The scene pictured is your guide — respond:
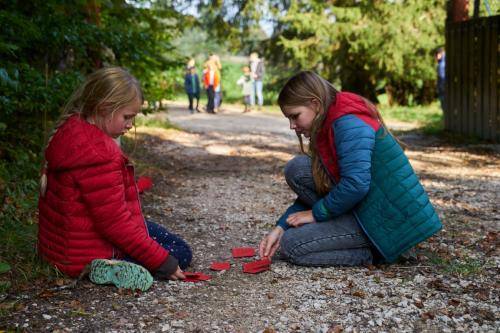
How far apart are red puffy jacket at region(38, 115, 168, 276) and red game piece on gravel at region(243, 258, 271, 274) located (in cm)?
53

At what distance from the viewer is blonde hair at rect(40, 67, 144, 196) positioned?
2.93m

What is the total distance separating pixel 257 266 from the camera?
3.34 meters

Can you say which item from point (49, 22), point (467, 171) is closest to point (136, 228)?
point (49, 22)

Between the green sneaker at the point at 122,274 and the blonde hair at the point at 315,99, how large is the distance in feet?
3.64

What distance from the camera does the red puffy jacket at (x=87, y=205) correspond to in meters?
Result: 2.87

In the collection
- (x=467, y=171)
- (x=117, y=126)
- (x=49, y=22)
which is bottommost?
(x=467, y=171)

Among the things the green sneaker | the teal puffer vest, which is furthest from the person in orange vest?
the green sneaker

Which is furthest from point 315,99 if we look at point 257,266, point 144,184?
point 144,184

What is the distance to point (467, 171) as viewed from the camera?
21.9 feet

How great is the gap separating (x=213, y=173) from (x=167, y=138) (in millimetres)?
3099

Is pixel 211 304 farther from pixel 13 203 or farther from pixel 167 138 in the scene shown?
pixel 167 138

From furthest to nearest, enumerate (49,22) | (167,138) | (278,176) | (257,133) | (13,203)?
(257,133) < (167,138) < (278,176) < (49,22) < (13,203)

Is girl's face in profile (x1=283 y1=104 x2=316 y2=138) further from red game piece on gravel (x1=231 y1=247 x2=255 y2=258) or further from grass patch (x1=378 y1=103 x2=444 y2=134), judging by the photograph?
grass patch (x1=378 y1=103 x2=444 y2=134)

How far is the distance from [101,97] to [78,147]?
0.92ft
